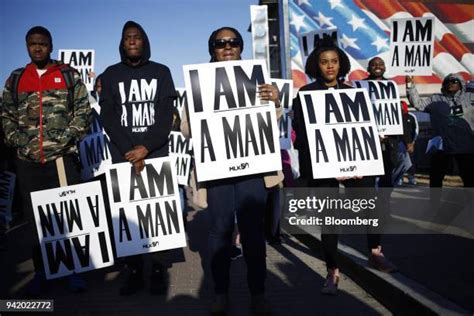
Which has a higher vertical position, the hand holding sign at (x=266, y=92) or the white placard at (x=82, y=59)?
the white placard at (x=82, y=59)

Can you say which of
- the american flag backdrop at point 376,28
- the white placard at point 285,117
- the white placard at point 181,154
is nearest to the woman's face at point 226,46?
the white placard at point 285,117

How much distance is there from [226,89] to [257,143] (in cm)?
44

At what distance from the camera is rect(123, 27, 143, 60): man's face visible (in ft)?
12.6

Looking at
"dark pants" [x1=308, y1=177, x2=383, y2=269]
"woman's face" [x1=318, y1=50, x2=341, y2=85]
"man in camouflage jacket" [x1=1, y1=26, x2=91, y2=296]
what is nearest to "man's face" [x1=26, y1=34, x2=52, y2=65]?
"man in camouflage jacket" [x1=1, y1=26, x2=91, y2=296]

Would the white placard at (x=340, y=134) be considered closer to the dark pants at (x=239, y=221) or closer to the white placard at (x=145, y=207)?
the dark pants at (x=239, y=221)

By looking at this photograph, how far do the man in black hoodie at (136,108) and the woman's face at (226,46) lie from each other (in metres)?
0.83

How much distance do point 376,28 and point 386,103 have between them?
953 centimetres

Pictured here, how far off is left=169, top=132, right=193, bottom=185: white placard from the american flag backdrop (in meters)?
6.50

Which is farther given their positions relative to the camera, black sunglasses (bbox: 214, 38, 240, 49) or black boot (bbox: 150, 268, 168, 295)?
black boot (bbox: 150, 268, 168, 295)

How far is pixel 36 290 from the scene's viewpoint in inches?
152

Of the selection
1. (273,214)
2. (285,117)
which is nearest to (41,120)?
(273,214)

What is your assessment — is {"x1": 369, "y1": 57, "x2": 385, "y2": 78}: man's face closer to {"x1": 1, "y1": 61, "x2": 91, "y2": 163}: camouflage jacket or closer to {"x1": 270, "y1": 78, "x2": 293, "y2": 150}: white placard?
{"x1": 270, "y1": 78, "x2": 293, "y2": 150}: white placard

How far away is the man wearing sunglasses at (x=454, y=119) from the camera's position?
6.02 m

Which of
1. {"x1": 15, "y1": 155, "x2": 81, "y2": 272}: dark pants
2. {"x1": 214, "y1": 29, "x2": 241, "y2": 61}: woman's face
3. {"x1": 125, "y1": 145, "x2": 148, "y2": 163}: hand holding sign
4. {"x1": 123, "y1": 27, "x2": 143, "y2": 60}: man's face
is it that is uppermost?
{"x1": 123, "y1": 27, "x2": 143, "y2": 60}: man's face
